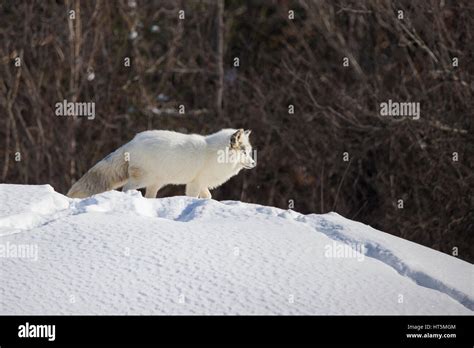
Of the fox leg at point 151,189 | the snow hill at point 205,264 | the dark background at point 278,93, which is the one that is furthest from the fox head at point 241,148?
the dark background at point 278,93

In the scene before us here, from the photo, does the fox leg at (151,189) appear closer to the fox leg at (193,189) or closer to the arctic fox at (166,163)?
the arctic fox at (166,163)

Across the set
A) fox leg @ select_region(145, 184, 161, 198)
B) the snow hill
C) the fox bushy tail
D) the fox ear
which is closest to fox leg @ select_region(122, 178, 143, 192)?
the fox bushy tail

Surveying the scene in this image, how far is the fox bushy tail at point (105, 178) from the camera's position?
12141mm

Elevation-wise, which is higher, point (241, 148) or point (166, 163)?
point (241, 148)

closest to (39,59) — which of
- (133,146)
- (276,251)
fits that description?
(133,146)

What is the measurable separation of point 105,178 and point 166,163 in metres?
0.84

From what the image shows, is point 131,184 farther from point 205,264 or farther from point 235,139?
point 205,264

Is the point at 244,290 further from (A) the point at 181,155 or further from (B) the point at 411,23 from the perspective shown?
(B) the point at 411,23

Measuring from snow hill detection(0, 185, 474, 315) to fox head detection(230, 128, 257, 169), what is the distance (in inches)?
136

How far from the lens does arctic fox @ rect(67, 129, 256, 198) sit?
475 inches

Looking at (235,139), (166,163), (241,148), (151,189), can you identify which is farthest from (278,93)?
(166,163)

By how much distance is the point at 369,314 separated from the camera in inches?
280

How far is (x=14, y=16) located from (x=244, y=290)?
58.7 ft

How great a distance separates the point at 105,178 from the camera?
12.2 m
